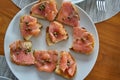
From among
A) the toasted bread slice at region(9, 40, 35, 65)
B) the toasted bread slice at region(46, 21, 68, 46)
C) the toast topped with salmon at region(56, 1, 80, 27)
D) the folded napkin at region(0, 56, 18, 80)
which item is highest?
the toast topped with salmon at region(56, 1, 80, 27)

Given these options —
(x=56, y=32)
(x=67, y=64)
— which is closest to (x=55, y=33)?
(x=56, y=32)

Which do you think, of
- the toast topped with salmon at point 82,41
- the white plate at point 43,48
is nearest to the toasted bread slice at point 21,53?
the white plate at point 43,48

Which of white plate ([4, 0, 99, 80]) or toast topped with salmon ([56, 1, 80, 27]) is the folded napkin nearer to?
white plate ([4, 0, 99, 80])

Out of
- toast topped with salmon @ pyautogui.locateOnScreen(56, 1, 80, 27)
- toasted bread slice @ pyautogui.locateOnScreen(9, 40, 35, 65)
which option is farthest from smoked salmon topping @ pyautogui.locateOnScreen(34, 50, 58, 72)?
toast topped with salmon @ pyautogui.locateOnScreen(56, 1, 80, 27)

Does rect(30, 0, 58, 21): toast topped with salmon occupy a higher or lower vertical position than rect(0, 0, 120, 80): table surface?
higher

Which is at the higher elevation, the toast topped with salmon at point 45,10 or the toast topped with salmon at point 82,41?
the toast topped with salmon at point 45,10

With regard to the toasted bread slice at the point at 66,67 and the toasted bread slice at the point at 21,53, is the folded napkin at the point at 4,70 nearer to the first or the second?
the toasted bread slice at the point at 21,53
